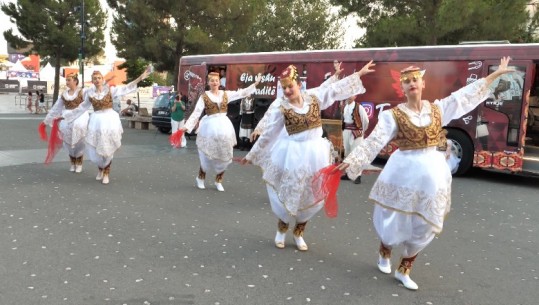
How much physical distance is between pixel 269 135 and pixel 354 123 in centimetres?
471

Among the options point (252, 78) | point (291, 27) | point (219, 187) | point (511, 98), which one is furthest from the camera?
point (291, 27)

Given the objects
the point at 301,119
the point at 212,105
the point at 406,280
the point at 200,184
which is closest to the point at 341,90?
the point at 301,119

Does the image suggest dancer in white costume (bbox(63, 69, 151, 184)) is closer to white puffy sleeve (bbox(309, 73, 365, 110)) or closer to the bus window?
white puffy sleeve (bbox(309, 73, 365, 110))

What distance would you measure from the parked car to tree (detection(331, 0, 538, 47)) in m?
7.26

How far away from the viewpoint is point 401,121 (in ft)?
13.4

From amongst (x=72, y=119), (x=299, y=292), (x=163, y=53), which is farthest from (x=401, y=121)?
(x=163, y=53)

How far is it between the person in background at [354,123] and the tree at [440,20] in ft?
22.1

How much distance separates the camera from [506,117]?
32.0 ft

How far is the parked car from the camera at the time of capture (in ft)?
62.0

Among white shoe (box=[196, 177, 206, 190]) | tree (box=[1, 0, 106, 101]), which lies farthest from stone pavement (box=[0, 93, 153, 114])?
white shoe (box=[196, 177, 206, 190])

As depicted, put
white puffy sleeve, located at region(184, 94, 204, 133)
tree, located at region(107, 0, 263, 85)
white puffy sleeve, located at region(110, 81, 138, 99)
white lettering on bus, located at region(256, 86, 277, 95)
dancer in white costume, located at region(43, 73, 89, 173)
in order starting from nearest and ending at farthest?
white puffy sleeve, located at region(184, 94, 204, 133) → white puffy sleeve, located at region(110, 81, 138, 99) → dancer in white costume, located at region(43, 73, 89, 173) → white lettering on bus, located at region(256, 86, 277, 95) → tree, located at region(107, 0, 263, 85)

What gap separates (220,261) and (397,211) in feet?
5.68

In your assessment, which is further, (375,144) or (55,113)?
(55,113)

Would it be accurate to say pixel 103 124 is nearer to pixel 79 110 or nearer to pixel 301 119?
pixel 79 110
